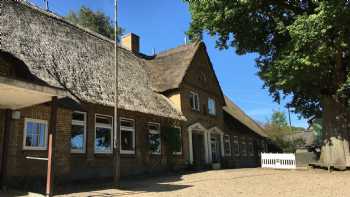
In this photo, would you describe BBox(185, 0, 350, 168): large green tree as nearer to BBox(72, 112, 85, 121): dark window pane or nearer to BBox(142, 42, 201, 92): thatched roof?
BBox(142, 42, 201, 92): thatched roof

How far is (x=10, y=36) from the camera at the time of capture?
14.7 m

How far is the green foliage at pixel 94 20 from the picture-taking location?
4300 centimetres

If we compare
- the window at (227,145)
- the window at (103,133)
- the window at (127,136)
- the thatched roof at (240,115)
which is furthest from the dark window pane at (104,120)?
the thatched roof at (240,115)

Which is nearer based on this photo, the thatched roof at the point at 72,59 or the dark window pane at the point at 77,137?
the thatched roof at the point at 72,59

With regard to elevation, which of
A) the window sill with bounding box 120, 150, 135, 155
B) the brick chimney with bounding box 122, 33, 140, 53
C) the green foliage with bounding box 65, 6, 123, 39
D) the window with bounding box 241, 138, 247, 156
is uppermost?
the green foliage with bounding box 65, 6, 123, 39

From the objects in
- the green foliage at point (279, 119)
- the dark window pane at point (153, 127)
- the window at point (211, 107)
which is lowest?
the dark window pane at point (153, 127)

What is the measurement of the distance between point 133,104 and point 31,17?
6.22m

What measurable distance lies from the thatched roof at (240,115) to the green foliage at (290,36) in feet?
41.3

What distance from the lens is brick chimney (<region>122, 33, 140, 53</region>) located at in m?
27.6

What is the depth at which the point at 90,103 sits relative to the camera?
1628cm

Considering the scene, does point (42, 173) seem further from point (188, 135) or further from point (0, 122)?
point (188, 135)

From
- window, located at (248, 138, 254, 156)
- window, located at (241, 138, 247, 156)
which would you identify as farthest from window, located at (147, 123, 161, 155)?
window, located at (248, 138, 254, 156)

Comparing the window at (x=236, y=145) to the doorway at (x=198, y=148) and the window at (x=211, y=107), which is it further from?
the doorway at (x=198, y=148)

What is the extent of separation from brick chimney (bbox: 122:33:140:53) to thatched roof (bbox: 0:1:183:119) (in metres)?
4.31
